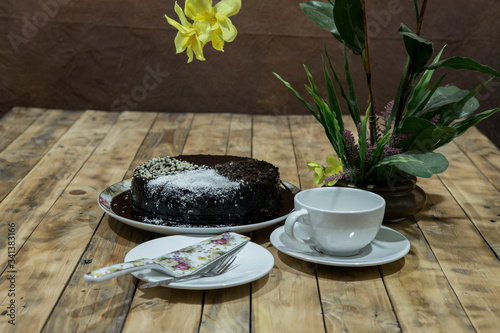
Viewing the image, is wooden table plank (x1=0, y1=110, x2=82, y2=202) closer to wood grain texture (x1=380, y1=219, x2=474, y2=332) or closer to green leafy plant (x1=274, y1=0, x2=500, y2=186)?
green leafy plant (x1=274, y1=0, x2=500, y2=186)

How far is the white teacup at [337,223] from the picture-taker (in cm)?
91

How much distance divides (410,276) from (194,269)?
0.33m

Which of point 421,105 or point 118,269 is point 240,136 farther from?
point 118,269

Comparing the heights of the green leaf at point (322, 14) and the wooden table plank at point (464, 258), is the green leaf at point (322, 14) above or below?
above

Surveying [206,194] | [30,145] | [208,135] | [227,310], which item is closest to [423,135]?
[206,194]

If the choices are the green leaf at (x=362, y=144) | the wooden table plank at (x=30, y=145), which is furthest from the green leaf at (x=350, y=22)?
the wooden table plank at (x=30, y=145)

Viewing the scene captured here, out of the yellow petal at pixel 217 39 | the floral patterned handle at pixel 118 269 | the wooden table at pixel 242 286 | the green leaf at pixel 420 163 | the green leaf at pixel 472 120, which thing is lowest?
the wooden table at pixel 242 286

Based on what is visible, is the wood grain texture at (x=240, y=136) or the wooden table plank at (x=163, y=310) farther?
the wood grain texture at (x=240, y=136)

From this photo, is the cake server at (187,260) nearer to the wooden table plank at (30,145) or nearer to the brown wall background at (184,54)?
the wooden table plank at (30,145)

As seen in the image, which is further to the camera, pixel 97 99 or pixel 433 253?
pixel 97 99

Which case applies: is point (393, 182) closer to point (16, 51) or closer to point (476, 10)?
point (476, 10)

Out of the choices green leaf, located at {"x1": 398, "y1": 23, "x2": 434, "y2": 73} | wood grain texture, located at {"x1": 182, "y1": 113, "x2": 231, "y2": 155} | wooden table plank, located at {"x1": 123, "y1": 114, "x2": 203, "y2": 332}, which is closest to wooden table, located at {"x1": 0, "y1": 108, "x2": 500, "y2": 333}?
wooden table plank, located at {"x1": 123, "y1": 114, "x2": 203, "y2": 332}

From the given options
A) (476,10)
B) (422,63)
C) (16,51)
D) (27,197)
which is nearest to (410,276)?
(422,63)

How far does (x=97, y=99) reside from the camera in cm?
248
